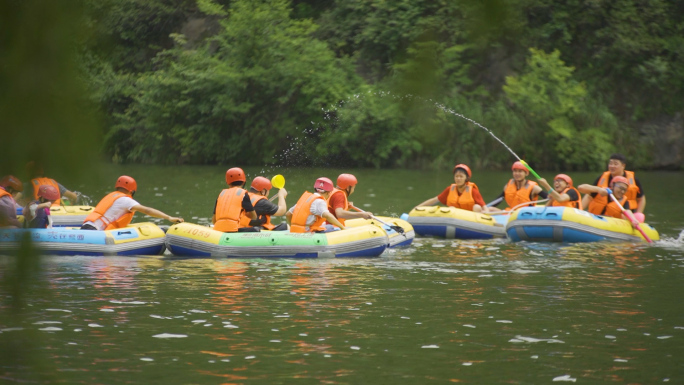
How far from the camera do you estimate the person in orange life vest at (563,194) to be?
567 inches

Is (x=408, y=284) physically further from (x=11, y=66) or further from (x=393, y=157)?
(x=393, y=157)

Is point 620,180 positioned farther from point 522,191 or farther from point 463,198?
point 463,198

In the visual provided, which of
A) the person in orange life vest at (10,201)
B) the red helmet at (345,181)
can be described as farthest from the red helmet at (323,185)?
the person in orange life vest at (10,201)

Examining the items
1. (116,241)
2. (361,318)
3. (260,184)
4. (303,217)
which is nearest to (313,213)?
(303,217)

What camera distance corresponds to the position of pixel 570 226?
13.9m

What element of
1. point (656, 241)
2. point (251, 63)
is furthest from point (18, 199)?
point (251, 63)

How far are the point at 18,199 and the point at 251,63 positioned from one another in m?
31.6

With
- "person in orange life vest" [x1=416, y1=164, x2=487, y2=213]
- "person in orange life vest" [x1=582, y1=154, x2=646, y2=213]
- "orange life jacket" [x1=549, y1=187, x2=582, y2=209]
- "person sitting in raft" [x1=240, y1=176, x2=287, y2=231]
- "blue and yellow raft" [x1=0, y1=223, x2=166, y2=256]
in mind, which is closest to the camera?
"blue and yellow raft" [x1=0, y1=223, x2=166, y2=256]

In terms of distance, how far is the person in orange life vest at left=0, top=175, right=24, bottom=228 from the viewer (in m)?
2.01

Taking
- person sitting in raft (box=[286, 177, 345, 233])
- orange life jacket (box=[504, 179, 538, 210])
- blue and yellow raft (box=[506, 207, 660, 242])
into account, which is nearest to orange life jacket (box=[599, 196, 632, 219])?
blue and yellow raft (box=[506, 207, 660, 242])

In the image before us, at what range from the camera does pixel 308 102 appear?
102ft

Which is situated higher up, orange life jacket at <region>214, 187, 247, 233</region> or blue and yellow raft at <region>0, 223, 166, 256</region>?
orange life jacket at <region>214, 187, 247, 233</region>

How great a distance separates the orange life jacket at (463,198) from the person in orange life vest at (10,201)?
45.2 feet

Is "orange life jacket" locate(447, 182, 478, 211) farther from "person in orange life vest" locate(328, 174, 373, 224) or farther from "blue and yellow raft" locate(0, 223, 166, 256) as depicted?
"blue and yellow raft" locate(0, 223, 166, 256)
